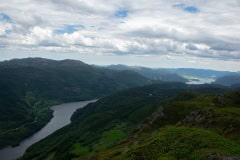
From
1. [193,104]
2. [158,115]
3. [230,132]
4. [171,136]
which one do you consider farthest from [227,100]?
[171,136]

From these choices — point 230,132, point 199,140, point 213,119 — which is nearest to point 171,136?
point 199,140

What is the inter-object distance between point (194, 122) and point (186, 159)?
58150mm

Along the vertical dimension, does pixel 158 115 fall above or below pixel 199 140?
below

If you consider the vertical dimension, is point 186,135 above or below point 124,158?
above

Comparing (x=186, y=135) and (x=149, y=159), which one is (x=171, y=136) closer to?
(x=186, y=135)

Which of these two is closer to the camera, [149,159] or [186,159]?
[186,159]

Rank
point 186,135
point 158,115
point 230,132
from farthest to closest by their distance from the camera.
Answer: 1. point 158,115
2. point 230,132
3. point 186,135

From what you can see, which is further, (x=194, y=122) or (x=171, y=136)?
(x=194, y=122)

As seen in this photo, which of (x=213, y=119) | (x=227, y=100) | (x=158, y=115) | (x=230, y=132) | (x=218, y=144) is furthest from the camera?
(x=227, y=100)

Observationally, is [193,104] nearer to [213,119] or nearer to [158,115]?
[158,115]

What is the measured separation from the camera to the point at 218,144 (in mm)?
59719

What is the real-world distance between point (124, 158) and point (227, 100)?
105m

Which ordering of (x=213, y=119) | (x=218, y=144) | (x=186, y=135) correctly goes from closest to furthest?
1. (x=218, y=144)
2. (x=186, y=135)
3. (x=213, y=119)

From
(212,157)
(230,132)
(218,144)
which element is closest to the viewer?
(212,157)
